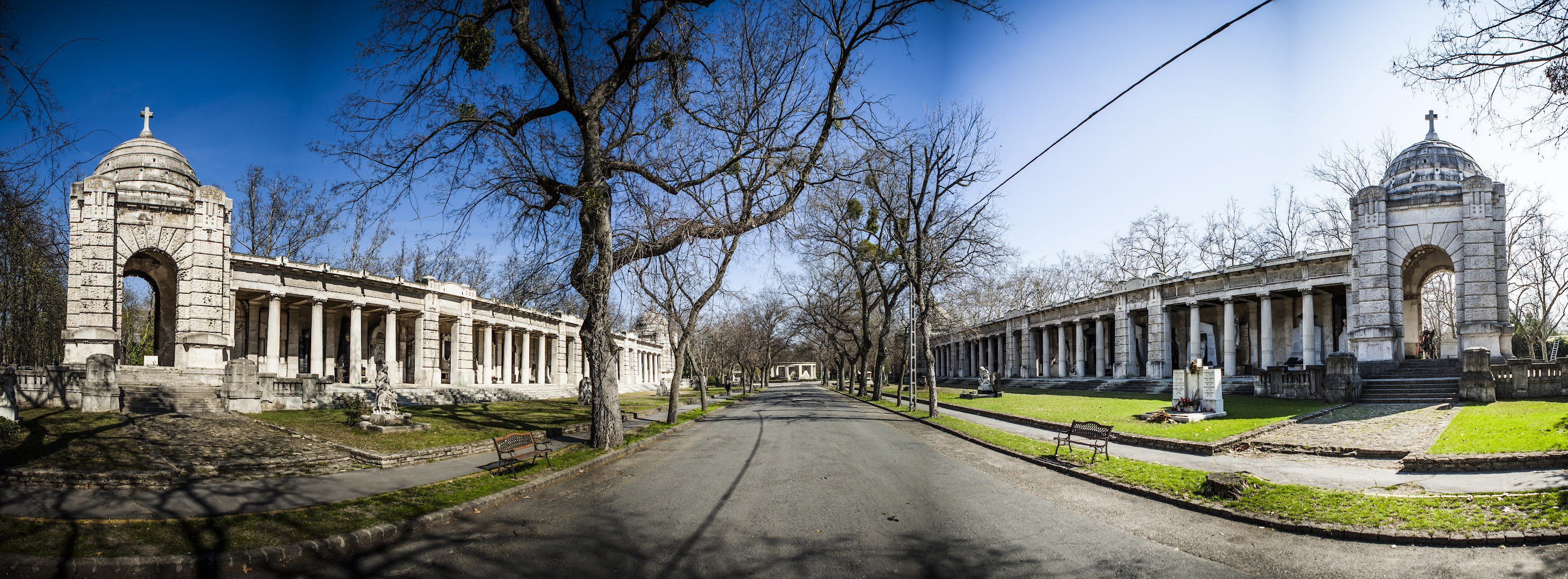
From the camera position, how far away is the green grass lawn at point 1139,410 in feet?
54.5

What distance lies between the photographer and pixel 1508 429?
12492 mm

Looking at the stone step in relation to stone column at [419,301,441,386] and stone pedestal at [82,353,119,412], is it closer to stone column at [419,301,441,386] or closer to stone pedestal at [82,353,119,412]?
stone pedestal at [82,353,119,412]

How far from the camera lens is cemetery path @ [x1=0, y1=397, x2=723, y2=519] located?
805 cm

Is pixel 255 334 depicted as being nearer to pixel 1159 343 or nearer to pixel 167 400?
pixel 167 400

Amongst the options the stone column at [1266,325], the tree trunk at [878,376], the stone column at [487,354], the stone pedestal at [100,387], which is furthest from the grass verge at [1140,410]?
the stone column at [487,354]

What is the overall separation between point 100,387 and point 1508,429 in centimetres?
3048

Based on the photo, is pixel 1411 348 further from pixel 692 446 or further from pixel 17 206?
pixel 17 206

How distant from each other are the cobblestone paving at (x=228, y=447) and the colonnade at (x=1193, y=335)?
29.4m

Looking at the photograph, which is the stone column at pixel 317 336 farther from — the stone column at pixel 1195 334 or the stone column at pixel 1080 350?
the stone column at pixel 1080 350

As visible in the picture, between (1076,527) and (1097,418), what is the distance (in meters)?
13.6

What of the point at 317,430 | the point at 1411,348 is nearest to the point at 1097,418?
the point at 1411,348

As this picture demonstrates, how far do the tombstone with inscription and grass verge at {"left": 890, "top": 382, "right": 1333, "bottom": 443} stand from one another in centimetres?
37

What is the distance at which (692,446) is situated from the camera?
1672cm

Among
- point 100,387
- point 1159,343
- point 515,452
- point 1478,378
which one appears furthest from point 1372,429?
point 100,387
